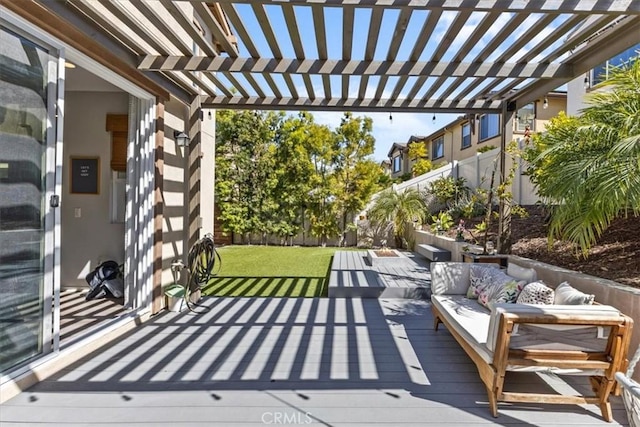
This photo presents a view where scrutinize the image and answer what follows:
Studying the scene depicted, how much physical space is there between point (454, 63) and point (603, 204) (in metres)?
2.03

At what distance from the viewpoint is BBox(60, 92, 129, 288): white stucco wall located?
5.34m

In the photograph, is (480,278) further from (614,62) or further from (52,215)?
→ (614,62)

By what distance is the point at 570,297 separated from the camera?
8.89 feet

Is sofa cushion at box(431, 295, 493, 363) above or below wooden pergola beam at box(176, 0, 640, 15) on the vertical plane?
below

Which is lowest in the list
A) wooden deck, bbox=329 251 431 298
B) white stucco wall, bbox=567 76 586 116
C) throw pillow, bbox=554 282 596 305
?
wooden deck, bbox=329 251 431 298

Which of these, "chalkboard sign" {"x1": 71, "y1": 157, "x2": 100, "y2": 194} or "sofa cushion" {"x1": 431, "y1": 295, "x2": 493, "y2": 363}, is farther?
"chalkboard sign" {"x1": 71, "y1": 157, "x2": 100, "y2": 194}

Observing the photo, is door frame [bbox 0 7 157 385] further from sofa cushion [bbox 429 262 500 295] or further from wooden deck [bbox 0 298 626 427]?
sofa cushion [bbox 429 262 500 295]

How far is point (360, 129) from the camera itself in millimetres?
12008

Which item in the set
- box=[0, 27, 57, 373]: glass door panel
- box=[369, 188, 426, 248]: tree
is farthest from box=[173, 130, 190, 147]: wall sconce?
box=[369, 188, 426, 248]: tree

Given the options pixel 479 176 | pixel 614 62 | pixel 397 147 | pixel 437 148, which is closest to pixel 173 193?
pixel 479 176

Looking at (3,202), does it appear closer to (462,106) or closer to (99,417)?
(99,417)

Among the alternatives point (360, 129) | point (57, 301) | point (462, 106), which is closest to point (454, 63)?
point (462, 106)

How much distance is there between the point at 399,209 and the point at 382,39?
787cm

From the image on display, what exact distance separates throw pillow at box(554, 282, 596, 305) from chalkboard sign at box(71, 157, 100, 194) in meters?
6.08
